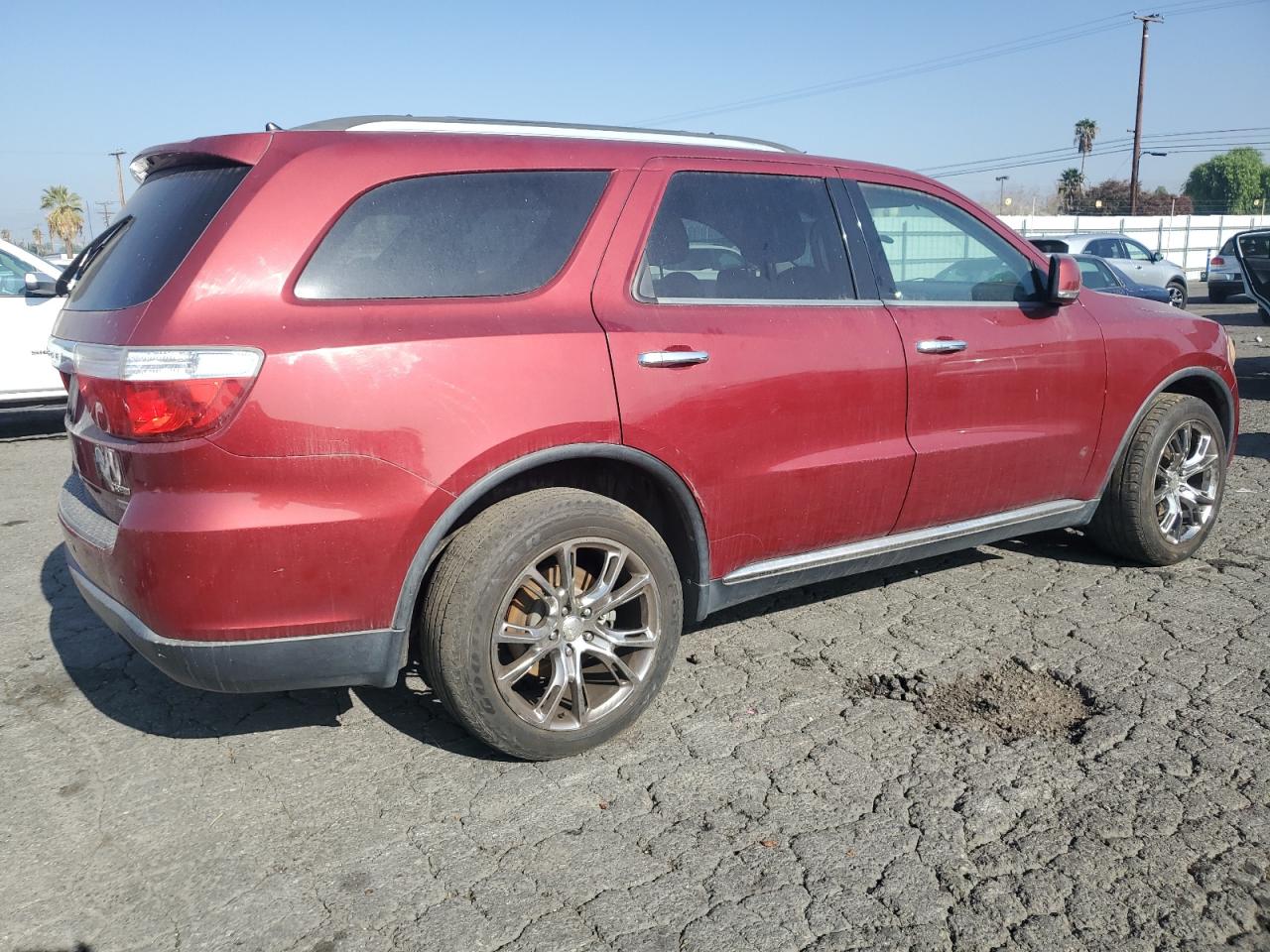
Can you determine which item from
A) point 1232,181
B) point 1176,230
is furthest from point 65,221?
point 1232,181

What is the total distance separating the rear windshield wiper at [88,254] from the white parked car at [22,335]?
5.79 metres

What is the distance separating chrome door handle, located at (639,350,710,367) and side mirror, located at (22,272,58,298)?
645 cm

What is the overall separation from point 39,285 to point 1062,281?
7.55 metres

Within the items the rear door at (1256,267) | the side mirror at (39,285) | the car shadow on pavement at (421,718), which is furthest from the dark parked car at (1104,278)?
the car shadow on pavement at (421,718)

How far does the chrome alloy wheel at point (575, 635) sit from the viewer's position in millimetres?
3123

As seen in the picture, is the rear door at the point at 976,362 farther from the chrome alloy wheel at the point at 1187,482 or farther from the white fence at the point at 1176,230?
the white fence at the point at 1176,230

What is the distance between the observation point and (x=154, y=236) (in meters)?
3.10

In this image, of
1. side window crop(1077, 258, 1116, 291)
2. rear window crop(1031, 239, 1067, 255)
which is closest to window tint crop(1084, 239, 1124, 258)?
rear window crop(1031, 239, 1067, 255)

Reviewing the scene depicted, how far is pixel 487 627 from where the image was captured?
3010 mm

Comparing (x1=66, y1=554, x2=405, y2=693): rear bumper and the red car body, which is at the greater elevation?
the red car body

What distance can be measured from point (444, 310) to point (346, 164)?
1.58 ft

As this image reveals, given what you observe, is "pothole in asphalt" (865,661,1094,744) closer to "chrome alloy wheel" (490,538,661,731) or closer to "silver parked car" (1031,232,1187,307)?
"chrome alloy wheel" (490,538,661,731)

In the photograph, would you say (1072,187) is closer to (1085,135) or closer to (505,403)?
(1085,135)

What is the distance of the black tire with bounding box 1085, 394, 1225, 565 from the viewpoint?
15.8 feet
